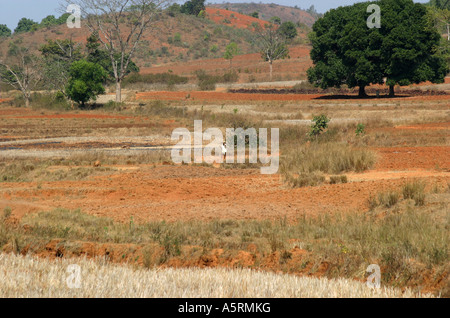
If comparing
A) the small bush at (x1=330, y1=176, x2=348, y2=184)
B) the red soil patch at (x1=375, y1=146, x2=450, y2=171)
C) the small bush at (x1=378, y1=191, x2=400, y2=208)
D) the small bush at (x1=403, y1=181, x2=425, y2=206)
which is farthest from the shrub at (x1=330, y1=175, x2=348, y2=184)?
the small bush at (x1=378, y1=191, x2=400, y2=208)

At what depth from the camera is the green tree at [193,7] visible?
509 feet

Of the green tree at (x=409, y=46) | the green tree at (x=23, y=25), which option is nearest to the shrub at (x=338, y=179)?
the green tree at (x=409, y=46)

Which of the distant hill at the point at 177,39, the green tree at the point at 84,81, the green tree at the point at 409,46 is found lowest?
the green tree at the point at 84,81

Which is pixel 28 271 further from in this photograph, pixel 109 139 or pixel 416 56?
pixel 416 56

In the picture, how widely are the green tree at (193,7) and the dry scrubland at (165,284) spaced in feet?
497

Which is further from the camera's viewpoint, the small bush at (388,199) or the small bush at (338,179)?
the small bush at (338,179)

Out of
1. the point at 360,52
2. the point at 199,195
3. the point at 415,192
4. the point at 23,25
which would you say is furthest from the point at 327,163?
the point at 23,25

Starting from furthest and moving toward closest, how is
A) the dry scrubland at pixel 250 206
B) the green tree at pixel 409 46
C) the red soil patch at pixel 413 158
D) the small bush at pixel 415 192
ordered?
the green tree at pixel 409 46 < the red soil patch at pixel 413 158 < the small bush at pixel 415 192 < the dry scrubland at pixel 250 206

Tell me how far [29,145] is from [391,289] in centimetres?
2518

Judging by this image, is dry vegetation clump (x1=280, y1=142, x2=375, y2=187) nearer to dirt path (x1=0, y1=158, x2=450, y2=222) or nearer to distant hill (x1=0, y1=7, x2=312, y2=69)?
dirt path (x1=0, y1=158, x2=450, y2=222)

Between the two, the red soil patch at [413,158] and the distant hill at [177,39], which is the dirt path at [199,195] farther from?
the distant hill at [177,39]

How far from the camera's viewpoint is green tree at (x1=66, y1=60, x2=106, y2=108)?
48.5m

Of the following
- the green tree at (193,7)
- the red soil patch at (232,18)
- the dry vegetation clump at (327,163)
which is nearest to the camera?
the dry vegetation clump at (327,163)

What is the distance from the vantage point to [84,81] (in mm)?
48906
